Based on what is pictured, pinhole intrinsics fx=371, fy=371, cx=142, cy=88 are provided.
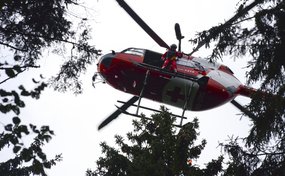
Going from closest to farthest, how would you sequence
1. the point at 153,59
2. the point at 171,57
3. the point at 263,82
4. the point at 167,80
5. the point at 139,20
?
the point at 263,82, the point at 139,20, the point at 171,57, the point at 167,80, the point at 153,59

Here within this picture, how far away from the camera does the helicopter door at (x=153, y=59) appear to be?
515 inches

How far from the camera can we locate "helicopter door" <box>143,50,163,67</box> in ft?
43.0

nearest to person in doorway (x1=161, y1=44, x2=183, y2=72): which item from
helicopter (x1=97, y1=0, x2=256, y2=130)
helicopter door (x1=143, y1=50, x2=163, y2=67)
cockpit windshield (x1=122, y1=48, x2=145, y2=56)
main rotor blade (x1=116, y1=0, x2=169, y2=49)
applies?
helicopter (x1=97, y1=0, x2=256, y2=130)

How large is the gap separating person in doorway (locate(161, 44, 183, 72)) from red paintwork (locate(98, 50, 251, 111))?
1.38 feet

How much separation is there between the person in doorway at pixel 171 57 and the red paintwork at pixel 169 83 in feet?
1.38

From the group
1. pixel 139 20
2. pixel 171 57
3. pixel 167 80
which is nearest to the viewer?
pixel 139 20

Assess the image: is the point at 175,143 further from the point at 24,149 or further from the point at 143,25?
the point at 24,149

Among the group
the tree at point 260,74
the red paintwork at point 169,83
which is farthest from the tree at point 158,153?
the tree at point 260,74

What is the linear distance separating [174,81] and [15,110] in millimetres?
9288

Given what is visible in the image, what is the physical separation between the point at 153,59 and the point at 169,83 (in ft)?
3.63

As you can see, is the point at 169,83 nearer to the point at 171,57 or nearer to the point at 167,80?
the point at 167,80

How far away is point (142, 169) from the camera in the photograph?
13.0 m

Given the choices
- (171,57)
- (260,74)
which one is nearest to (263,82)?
(260,74)

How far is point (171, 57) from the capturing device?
1220 cm
